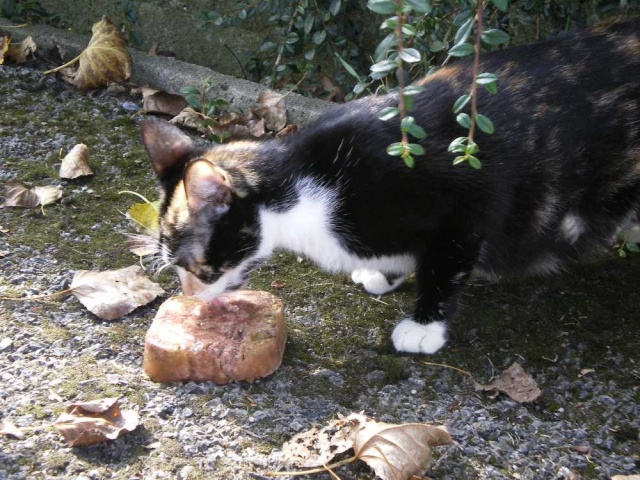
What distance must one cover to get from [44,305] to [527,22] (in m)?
1.93

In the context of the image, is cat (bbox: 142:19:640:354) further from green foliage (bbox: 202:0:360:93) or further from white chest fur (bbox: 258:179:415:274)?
green foliage (bbox: 202:0:360:93)

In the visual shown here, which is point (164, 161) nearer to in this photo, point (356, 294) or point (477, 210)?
point (356, 294)

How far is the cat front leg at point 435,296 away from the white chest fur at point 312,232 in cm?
8

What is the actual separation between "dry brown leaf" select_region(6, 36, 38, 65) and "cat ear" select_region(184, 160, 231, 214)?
1.97 metres

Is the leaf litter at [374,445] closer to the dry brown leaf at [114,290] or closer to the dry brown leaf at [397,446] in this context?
the dry brown leaf at [397,446]

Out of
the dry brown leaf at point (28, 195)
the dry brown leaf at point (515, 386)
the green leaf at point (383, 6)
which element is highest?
the green leaf at point (383, 6)

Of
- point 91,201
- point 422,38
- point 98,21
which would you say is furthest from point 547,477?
point 98,21

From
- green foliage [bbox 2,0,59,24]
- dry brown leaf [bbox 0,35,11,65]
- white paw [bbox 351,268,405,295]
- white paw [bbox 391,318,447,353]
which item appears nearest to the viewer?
white paw [bbox 391,318,447,353]

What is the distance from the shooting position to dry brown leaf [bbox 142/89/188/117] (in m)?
3.22

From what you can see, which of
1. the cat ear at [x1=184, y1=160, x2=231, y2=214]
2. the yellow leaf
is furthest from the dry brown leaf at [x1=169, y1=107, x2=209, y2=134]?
the cat ear at [x1=184, y1=160, x2=231, y2=214]

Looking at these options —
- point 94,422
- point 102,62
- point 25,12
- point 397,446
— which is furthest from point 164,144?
point 25,12

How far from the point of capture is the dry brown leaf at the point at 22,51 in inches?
138

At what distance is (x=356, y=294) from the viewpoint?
240 centimetres

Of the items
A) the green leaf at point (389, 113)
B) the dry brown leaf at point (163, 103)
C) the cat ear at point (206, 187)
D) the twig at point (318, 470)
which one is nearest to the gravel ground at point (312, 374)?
the twig at point (318, 470)
